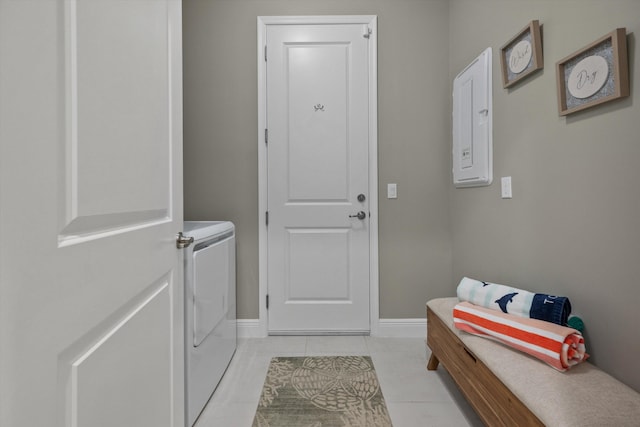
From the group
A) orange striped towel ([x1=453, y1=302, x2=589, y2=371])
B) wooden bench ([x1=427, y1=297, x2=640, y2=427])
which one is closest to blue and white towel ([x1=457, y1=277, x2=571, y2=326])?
orange striped towel ([x1=453, y1=302, x2=589, y2=371])

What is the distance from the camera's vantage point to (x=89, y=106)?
23.1 inches

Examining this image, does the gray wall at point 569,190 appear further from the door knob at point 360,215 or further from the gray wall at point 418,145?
the door knob at point 360,215

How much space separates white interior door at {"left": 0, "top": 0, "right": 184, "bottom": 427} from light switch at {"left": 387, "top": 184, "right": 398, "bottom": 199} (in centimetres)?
189

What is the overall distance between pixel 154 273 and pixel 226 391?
1289 millimetres

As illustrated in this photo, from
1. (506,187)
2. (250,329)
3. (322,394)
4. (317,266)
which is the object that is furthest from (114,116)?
(250,329)

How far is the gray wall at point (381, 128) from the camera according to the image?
259cm

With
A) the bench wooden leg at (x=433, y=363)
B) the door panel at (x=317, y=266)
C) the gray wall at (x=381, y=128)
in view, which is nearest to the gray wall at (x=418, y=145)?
the gray wall at (x=381, y=128)

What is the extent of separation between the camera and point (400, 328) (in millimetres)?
2625

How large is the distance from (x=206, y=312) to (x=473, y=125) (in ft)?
6.26

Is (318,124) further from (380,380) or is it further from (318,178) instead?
(380,380)

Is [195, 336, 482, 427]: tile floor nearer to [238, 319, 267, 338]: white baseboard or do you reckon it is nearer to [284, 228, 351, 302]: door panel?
[238, 319, 267, 338]: white baseboard

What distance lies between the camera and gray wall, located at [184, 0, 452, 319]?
8.51ft

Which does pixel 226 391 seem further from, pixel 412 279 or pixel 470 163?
pixel 470 163

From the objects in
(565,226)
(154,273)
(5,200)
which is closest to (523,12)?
(565,226)
